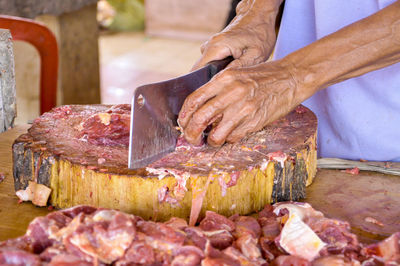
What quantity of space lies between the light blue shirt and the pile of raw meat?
0.94m

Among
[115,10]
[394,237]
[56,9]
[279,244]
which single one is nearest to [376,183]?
[394,237]

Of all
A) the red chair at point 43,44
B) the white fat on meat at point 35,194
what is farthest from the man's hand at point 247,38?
the red chair at point 43,44

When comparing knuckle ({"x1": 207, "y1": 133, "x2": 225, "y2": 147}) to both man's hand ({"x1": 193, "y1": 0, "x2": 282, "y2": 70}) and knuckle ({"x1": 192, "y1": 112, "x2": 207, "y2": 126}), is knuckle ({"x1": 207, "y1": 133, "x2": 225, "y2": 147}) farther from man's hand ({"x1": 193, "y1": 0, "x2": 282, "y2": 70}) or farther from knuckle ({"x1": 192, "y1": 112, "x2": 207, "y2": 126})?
man's hand ({"x1": 193, "y1": 0, "x2": 282, "y2": 70})

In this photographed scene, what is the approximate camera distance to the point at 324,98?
8.64 feet

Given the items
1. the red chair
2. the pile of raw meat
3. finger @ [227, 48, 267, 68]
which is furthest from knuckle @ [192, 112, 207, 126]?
the red chair

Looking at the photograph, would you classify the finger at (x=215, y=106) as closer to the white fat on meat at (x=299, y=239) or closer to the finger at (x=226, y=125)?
the finger at (x=226, y=125)

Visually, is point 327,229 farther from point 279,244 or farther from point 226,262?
point 226,262

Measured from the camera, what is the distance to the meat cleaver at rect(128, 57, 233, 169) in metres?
1.74

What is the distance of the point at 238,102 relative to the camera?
5.97ft

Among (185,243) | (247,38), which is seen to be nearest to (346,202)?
(185,243)

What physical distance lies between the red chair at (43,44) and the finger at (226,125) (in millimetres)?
1660

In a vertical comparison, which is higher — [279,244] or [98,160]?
[98,160]

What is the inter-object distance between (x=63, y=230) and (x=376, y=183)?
4.27ft

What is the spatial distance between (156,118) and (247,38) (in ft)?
2.54
